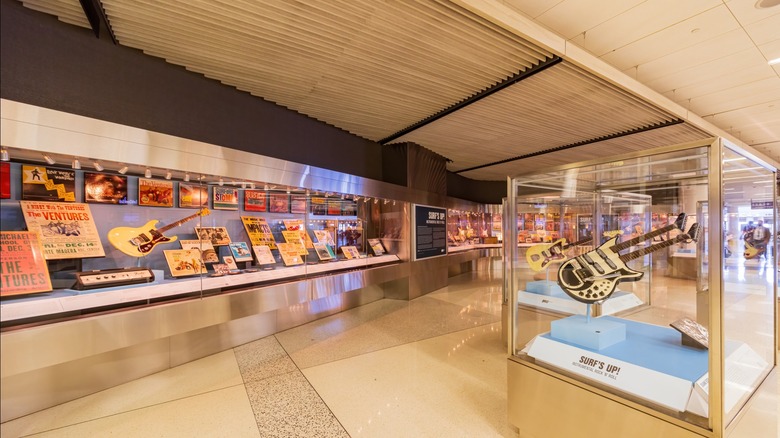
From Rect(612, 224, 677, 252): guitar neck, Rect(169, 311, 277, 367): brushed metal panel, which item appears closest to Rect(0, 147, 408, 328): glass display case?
Rect(169, 311, 277, 367): brushed metal panel

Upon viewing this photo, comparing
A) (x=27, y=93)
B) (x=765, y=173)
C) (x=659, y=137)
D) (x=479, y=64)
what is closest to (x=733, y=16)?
(x=765, y=173)

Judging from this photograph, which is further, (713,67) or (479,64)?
(713,67)

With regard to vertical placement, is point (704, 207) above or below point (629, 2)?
below

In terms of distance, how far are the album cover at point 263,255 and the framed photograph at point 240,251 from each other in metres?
0.10

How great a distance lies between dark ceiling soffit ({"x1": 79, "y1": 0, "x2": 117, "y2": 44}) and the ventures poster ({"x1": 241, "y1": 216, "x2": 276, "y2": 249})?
212 cm

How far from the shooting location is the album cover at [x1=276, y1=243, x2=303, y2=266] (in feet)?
13.3

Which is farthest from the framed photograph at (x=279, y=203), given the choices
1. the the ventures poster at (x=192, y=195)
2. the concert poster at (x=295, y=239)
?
the the ventures poster at (x=192, y=195)

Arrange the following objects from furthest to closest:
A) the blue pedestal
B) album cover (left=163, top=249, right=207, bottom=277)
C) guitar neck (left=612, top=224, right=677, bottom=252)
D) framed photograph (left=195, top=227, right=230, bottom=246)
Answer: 1. framed photograph (left=195, top=227, right=230, bottom=246)
2. album cover (left=163, top=249, right=207, bottom=277)
3. guitar neck (left=612, top=224, right=677, bottom=252)
4. the blue pedestal

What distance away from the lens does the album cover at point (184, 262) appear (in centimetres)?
299

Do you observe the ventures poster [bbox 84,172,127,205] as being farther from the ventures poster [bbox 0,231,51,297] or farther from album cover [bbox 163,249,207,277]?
album cover [bbox 163,249,207,277]

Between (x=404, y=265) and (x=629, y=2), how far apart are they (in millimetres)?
4806

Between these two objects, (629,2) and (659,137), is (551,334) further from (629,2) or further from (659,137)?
(659,137)

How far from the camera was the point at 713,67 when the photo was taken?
4.05 m

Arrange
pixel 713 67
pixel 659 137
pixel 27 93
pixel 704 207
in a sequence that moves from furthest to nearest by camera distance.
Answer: pixel 659 137
pixel 713 67
pixel 27 93
pixel 704 207
